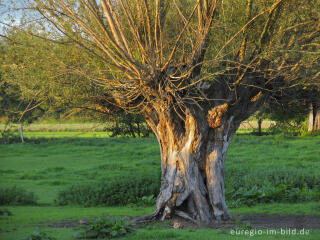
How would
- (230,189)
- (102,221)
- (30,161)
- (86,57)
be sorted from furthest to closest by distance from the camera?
1. (30,161)
2. (230,189)
3. (86,57)
4. (102,221)

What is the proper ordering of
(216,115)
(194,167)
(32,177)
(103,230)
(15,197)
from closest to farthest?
(103,230)
(216,115)
(194,167)
(15,197)
(32,177)

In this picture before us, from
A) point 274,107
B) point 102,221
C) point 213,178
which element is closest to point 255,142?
point 274,107

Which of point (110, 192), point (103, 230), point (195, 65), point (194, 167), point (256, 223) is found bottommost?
point (256, 223)

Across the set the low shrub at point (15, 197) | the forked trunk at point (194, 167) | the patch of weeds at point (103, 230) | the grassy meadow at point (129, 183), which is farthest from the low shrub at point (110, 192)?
the patch of weeds at point (103, 230)

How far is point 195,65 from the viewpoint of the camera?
938 centimetres

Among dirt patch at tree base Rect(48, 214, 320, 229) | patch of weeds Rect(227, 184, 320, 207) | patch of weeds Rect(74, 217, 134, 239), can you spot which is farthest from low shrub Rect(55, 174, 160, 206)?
patch of weeds Rect(74, 217, 134, 239)

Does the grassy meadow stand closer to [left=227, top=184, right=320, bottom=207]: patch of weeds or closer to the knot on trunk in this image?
[left=227, top=184, right=320, bottom=207]: patch of weeds

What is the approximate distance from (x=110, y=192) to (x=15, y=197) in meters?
3.77

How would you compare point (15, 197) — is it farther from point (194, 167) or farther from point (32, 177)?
point (194, 167)

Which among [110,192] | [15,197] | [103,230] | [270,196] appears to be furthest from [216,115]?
[15,197]

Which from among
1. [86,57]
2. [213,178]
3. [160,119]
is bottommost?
[213,178]

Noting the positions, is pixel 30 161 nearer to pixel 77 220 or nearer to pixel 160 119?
pixel 77 220

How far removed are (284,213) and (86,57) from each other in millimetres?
7918

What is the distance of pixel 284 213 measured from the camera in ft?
44.9
